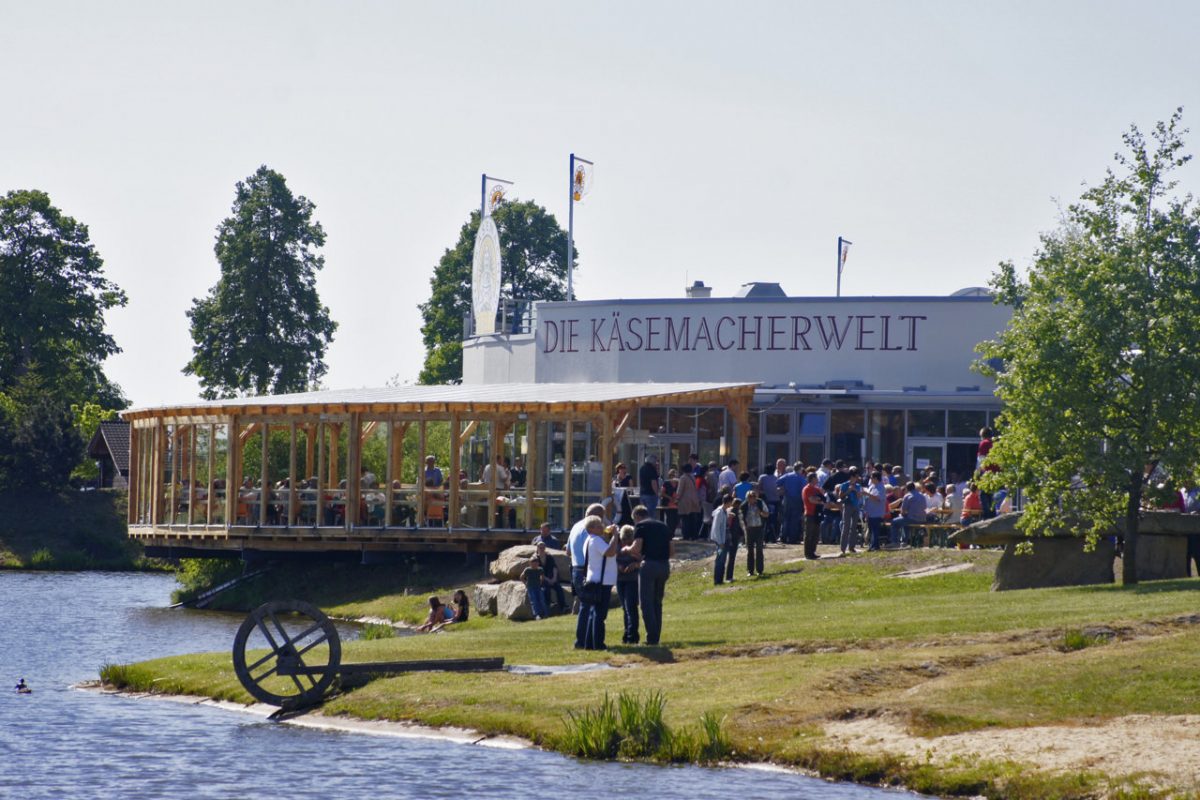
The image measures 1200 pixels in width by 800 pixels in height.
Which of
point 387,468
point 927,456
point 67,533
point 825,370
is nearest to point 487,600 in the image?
point 387,468

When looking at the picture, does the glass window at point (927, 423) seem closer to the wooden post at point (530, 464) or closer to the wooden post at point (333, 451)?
the wooden post at point (530, 464)

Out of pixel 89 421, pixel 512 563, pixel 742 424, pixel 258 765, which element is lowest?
pixel 258 765

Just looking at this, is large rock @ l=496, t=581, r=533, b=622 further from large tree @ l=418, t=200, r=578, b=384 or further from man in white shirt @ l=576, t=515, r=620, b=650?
large tree @ l=418, t=200, r=578, b=384

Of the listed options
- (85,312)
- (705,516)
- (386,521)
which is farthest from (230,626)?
(85,312)

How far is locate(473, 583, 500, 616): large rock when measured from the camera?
105 feet

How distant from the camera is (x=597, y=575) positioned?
2248cm

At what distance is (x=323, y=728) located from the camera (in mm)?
20344

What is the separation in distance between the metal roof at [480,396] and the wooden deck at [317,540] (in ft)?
8.54

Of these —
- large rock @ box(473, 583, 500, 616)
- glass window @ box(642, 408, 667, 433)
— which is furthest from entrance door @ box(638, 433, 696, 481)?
large rock @ box(473, 583, 500, 616)

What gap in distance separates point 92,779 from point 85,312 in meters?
60.7

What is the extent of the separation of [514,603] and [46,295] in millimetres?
48263

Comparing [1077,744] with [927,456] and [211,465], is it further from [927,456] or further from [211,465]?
[927,456]

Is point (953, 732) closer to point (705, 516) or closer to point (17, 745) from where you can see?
point (17, 745)

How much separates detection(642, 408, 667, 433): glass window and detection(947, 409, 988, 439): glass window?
6.83m
